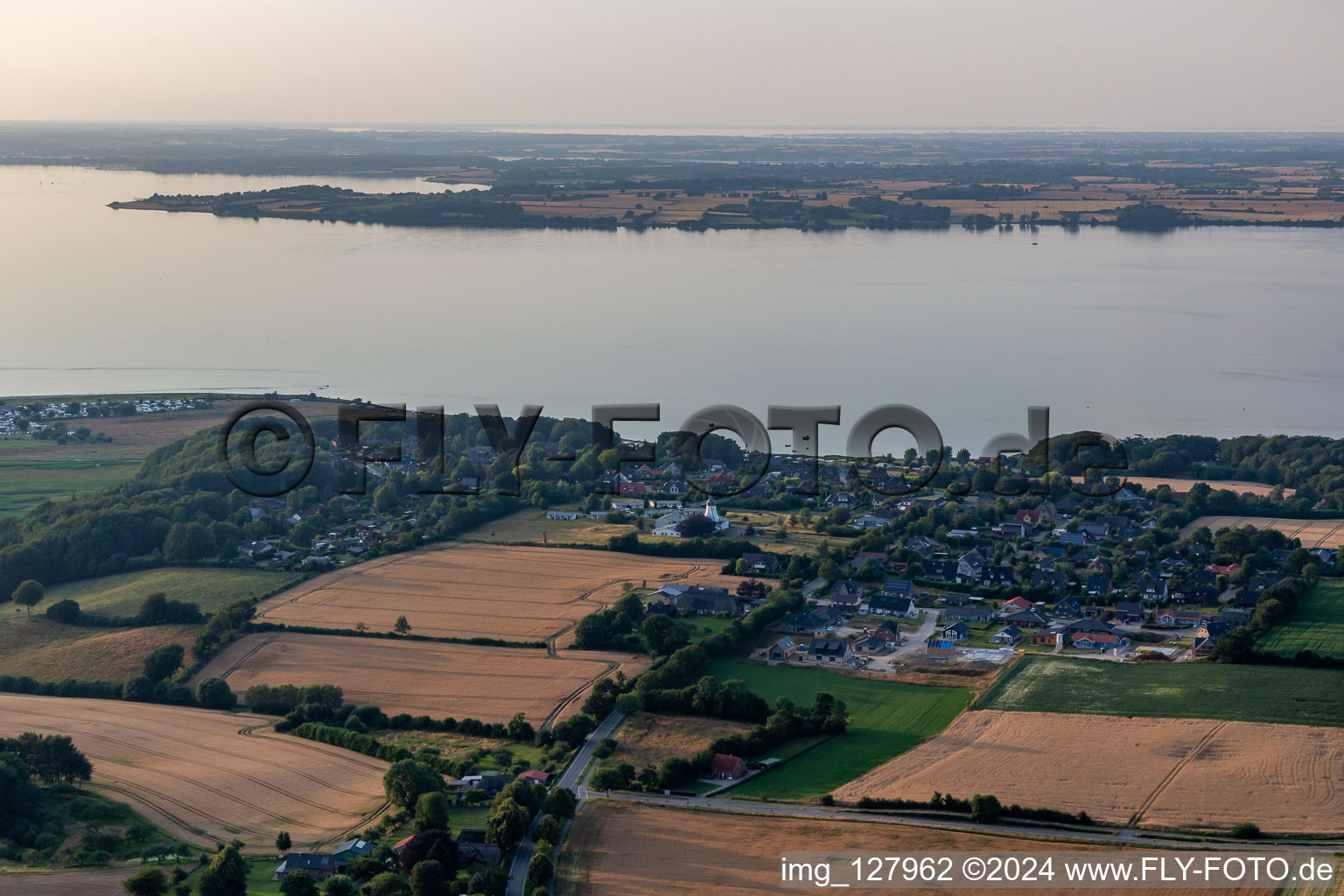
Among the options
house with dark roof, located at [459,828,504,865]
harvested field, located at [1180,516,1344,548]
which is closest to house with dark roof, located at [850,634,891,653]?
house with dark roof, located at [459,828,504,865]

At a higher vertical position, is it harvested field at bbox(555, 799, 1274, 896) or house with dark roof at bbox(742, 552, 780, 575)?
house with dark roof at bbox(742, 552, 780, 575)

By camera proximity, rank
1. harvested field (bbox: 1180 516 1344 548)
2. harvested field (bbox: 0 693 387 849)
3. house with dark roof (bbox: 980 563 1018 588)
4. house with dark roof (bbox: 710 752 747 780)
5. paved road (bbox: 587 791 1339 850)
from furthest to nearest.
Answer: harvested field (bbox: 1180 516 1344 548) → house with dark roof (bbox: 980 563 1018 588) → house with dark roof (bbox: 710 752 747 780) → harvested field (bbox: 0 693 387 849) → paved road (bbox: 587 791 1339 850)

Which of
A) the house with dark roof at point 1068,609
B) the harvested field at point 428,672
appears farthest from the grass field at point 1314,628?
the harvested field at point 428,672

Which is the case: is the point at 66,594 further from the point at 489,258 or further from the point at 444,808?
the point at 489,258

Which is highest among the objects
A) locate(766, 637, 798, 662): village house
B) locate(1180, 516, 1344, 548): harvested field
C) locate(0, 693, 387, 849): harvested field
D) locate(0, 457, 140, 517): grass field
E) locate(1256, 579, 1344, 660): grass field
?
locate(0, 457, 140, 517): grass field

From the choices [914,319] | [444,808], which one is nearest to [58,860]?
[444,808]

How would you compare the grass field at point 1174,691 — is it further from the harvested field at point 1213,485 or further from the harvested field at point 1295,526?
the harvested field at point 1213,485

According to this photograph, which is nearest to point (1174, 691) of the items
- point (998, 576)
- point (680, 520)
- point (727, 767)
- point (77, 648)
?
point (998, 576)

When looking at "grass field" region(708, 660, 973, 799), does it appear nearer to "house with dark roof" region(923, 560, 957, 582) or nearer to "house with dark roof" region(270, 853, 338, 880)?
"house with dark roof" region(270, 853, 338, 880)
